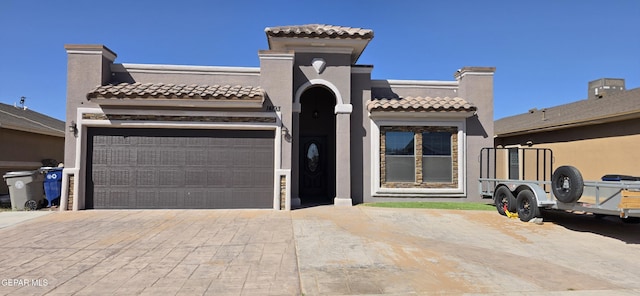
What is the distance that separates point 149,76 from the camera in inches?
454

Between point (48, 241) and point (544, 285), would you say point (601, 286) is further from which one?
point (48, 241)

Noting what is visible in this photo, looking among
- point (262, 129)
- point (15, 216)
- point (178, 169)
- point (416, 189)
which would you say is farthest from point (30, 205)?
point (416, 189)

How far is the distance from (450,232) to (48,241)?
793cm

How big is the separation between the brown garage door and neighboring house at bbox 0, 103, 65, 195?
5911mm

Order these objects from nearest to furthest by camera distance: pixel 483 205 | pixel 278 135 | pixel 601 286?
pixel 601 286, pixel 278 135, pixel 483 205

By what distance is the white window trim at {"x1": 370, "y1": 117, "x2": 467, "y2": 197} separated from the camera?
40.2 feet

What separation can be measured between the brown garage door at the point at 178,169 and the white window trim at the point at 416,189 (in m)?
3.41

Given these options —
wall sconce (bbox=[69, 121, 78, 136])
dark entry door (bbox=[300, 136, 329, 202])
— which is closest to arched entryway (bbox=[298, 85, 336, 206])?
dark entry door (bbox=[300, 136, 329, 202])

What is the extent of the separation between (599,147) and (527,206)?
6.54 metres

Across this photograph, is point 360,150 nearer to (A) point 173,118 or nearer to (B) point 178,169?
(B) point 178,169

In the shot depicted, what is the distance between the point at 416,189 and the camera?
40.6 feet

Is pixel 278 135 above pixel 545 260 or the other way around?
above

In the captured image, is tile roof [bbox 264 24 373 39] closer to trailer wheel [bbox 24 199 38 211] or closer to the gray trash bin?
the gray trash bin

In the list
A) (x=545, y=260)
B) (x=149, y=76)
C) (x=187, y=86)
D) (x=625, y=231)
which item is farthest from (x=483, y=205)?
(x=149, y=76)
